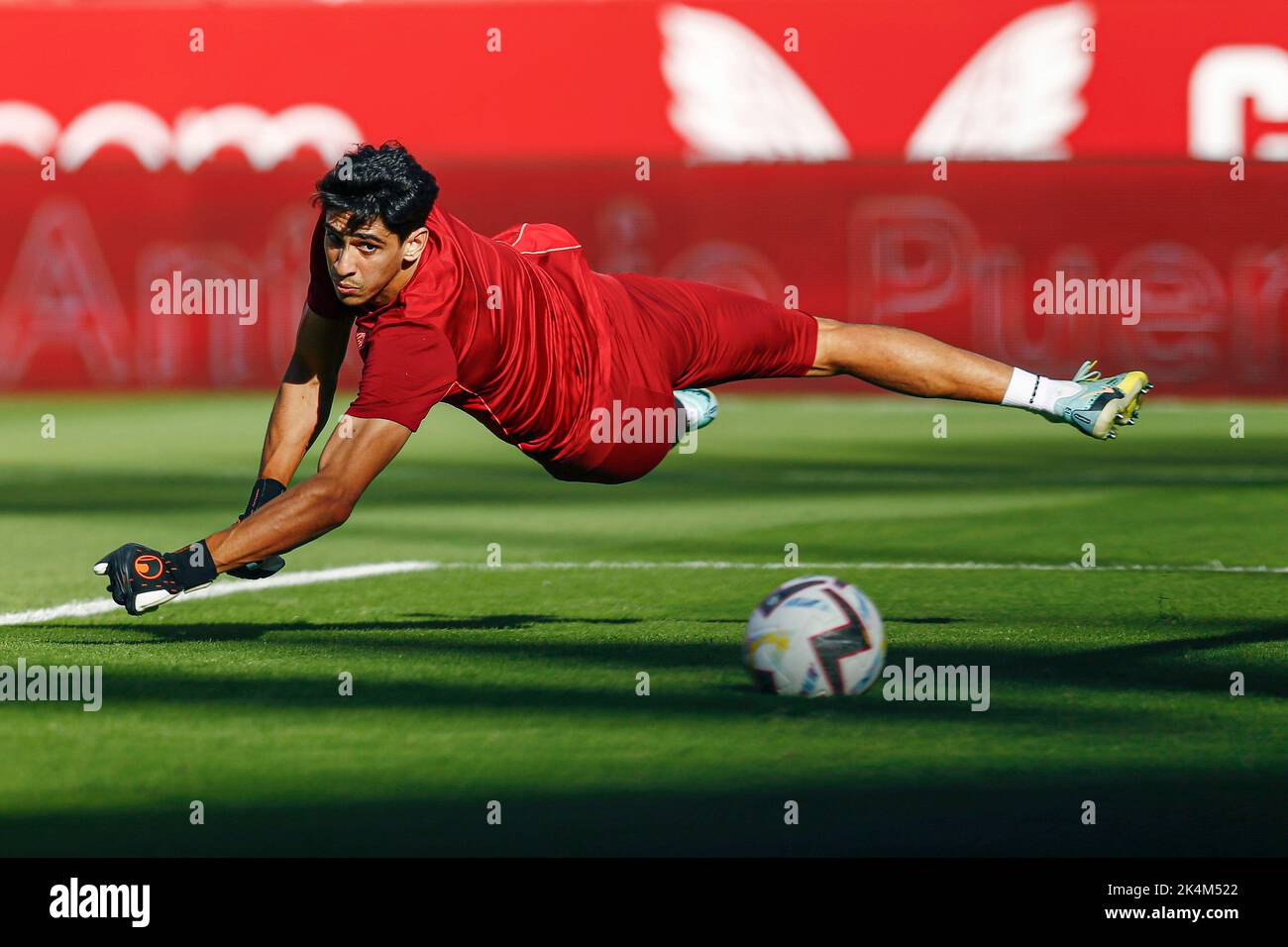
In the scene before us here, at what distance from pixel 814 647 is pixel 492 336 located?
1673mm

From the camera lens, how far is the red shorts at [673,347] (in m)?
8.23

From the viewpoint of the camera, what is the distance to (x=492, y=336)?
7590 millimetres

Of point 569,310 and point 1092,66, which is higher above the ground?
point 1092,66

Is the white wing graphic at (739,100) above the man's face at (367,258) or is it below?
above

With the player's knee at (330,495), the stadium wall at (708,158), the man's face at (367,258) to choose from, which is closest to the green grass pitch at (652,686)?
the player's knee at (330,495)

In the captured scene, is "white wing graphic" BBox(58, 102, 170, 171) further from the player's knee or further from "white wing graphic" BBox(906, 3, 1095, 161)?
the player's knee

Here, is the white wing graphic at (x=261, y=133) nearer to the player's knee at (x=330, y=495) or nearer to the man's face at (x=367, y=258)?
→ the man's face at (x=367, y=258)

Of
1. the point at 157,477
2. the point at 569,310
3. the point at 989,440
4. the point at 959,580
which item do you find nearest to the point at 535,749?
the point at 569,310

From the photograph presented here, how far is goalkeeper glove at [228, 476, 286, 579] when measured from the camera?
740cm

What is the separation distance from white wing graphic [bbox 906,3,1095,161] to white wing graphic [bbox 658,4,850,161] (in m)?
1.34

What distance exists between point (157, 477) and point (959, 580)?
24.1 ft

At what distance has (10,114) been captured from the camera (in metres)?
26.4

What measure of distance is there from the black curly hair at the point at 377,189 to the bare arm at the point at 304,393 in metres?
1.14

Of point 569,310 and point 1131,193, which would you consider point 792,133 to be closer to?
point 1131,193
